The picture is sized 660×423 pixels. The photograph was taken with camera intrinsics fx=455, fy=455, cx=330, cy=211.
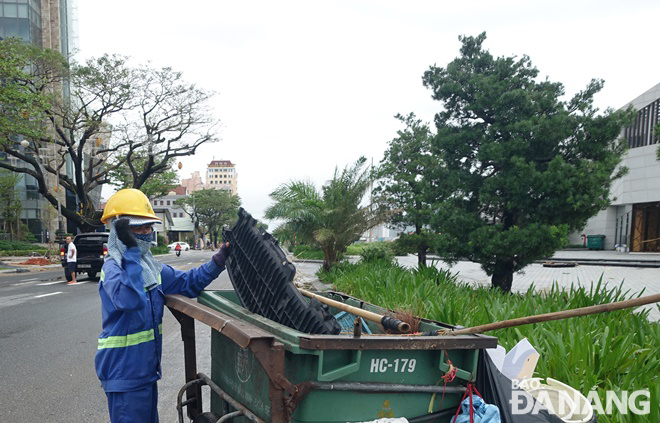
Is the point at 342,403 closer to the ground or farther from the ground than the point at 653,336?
farther from the ground

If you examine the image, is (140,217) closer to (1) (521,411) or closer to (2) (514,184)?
(1) (521,411)

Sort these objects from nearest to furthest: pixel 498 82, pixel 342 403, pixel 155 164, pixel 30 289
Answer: pixel 342 403 → pixel 498 82 → pixel 30 289 → pixel 155 164

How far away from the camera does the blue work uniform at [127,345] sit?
2.43 m

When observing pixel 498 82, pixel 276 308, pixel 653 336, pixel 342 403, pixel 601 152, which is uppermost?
pixel 498 82

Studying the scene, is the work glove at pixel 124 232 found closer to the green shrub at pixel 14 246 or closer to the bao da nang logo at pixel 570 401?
the bao da nang logo at pixel 570 401

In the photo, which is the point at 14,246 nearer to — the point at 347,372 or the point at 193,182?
the point at 347,372

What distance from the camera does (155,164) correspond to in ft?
88.5

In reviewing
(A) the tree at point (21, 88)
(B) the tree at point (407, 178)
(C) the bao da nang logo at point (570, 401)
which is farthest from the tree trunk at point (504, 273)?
(A) the tree at point (21, 88)

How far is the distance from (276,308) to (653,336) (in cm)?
376

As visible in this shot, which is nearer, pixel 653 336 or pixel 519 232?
pixel 653 336

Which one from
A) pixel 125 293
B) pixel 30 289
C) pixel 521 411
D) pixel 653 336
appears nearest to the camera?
pixel 521 411

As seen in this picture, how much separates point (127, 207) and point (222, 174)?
145 meters

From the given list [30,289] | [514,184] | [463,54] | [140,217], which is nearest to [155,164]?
[30,289]

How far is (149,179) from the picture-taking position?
30078 mm
